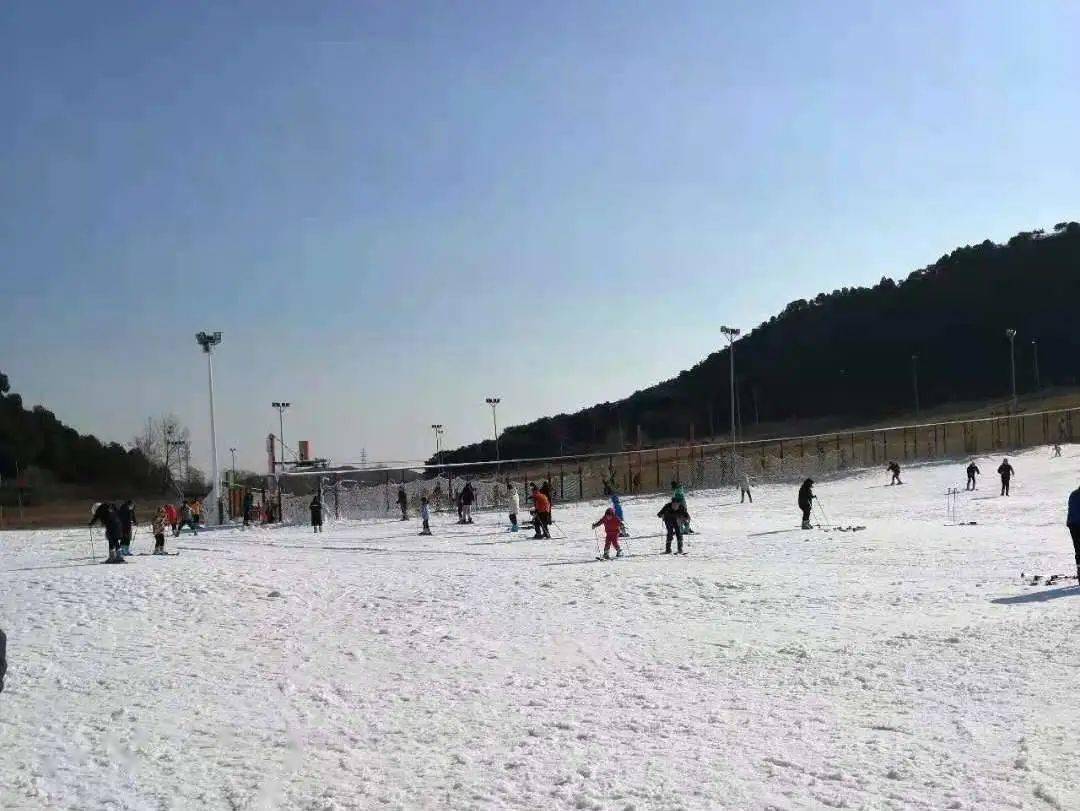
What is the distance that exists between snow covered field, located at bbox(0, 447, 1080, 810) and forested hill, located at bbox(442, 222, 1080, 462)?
377 feet

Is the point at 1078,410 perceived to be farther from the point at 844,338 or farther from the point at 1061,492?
the point at 844,338

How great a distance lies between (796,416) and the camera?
13925cm

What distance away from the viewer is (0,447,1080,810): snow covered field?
22.3ft

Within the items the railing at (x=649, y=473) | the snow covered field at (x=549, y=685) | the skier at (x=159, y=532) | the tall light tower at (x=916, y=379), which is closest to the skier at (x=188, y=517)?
the railing at (x=649, y=473)

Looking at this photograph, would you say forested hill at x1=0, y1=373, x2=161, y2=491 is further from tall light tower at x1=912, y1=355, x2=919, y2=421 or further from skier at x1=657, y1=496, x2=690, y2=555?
tall light tower at x1=912, y1=355, x2=919, y2=421

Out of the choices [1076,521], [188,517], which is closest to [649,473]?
[188,517]

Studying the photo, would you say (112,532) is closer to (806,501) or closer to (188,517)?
(188,517)

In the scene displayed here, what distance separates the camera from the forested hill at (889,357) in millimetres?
130625

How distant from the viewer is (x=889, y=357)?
14188cm

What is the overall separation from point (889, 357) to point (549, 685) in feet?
463

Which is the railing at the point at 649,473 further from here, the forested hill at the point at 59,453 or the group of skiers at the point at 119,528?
the forested hill at the point at 59,453

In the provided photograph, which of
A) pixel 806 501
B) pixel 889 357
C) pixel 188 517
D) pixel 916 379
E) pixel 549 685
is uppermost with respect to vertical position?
pixel 889 357

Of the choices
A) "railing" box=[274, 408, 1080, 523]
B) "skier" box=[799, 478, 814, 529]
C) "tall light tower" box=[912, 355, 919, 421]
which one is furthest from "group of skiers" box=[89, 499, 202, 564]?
"tall light tower" box=[912, 355, 919, 421]

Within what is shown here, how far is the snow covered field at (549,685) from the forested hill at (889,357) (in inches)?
4522
